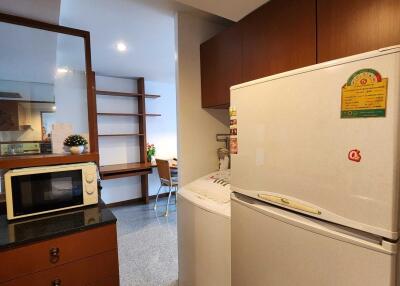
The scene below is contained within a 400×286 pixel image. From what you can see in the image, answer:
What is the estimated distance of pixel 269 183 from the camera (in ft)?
3.20

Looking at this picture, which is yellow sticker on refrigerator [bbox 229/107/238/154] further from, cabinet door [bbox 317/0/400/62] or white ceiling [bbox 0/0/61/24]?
white ceiling [bbox 0/0/61/24]

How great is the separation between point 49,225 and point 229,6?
1726 millimetres

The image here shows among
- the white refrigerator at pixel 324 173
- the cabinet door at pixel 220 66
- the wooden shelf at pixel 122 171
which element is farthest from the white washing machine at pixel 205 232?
the wooden shelf at pixel 122 171

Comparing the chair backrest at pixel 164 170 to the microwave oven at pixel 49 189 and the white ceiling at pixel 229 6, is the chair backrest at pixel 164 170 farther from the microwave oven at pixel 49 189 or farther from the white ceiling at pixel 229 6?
the white ceiling at pixel 229 6

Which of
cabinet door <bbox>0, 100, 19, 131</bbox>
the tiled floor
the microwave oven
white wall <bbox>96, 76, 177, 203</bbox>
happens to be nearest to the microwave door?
the microwave oven

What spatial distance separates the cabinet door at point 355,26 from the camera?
0.85 meters

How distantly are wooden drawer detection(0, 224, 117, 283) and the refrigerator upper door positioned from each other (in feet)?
3.00

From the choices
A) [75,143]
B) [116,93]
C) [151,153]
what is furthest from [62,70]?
[151,153]

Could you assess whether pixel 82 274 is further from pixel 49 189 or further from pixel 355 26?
pixel 355 26

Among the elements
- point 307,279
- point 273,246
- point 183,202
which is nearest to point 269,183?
point 273,246

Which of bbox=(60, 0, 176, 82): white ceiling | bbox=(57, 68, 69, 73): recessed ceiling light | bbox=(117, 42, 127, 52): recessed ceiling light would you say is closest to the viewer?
bbox=(60, 0, 176, 82): white ceiling

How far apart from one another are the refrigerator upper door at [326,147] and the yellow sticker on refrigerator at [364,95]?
1cm

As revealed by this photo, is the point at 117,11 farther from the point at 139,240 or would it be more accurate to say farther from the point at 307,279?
the point at 139,240

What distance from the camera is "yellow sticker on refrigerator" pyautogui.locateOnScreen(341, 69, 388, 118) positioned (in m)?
0.64
